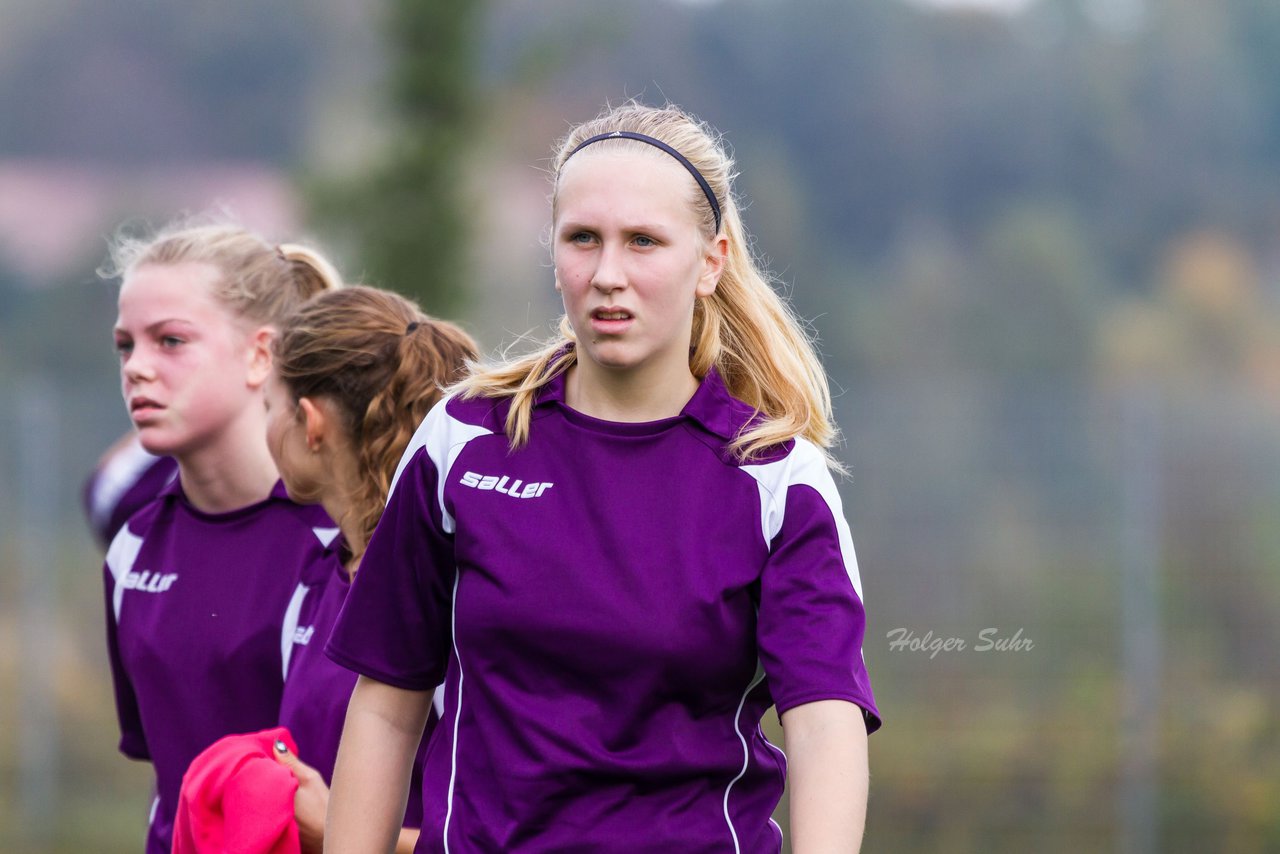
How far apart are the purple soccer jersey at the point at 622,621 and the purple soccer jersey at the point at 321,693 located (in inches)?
15.3

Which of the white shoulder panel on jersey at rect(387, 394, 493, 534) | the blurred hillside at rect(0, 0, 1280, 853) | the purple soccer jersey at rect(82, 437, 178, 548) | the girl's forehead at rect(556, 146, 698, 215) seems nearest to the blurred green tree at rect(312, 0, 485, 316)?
the blurred hillside at rect(0, 0, 1280, 853)

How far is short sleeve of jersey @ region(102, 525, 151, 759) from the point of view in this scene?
3.46m

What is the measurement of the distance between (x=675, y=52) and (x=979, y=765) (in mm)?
15755

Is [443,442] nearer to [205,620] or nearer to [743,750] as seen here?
[743,750]

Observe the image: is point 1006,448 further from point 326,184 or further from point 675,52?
point 675,52

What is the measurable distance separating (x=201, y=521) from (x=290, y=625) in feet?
1.45

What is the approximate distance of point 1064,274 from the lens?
19719 mm

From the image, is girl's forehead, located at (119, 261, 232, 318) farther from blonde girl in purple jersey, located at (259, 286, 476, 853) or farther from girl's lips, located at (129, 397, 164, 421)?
blonde girl in purple jersey, located at (259, 286, 476, 853)

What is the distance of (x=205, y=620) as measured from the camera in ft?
10.5

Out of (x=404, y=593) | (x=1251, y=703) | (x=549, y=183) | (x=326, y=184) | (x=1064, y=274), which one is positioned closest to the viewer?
(x=404, y=593)

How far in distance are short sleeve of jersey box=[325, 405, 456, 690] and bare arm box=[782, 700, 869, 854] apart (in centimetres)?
58

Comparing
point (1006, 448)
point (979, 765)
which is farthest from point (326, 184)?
point (979, 765)

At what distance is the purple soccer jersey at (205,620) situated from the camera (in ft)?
10.3

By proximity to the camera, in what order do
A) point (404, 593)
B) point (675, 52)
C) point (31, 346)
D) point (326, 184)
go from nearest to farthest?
point (404, 593) → point (326, 184) → point (31, 346) → point (675, 52)
